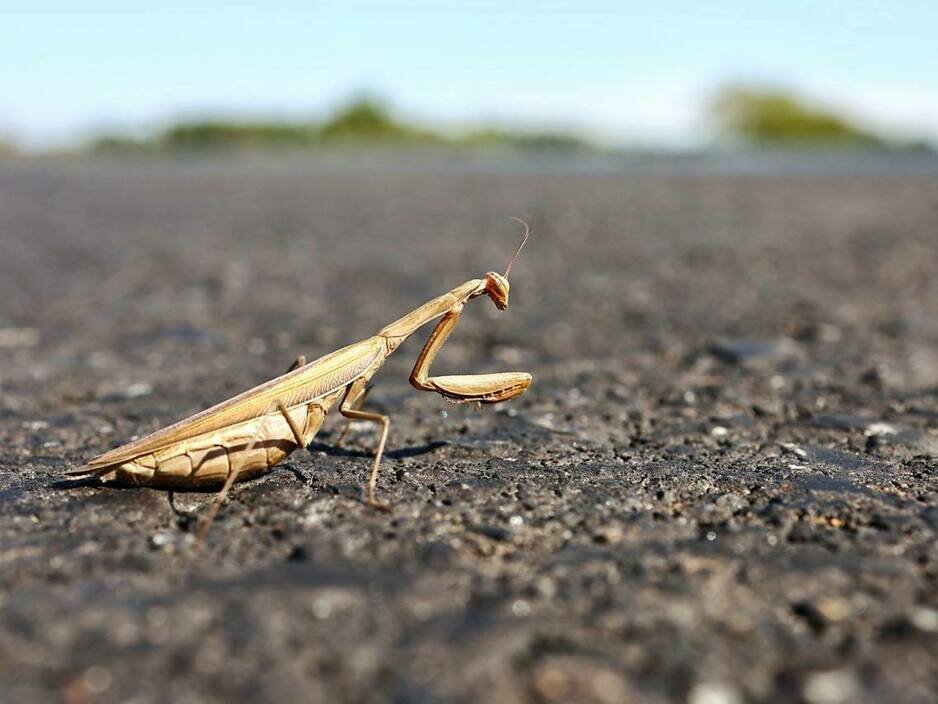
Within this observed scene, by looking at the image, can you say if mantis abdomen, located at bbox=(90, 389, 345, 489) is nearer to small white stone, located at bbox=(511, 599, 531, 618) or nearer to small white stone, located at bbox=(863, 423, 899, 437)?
small white stone, located at bbox=(511, 599, 531, 618)

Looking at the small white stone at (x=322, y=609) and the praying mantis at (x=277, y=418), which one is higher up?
the praying mantis at (x=277, y=418)

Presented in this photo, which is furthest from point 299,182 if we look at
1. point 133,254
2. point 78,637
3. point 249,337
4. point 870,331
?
point 78,637

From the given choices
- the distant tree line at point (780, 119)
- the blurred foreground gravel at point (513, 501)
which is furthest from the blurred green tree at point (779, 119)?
the blurred foreground gravel at point (513, 501)

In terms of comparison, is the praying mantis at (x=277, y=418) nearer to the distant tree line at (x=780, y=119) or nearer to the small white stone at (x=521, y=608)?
the small white stone at (x=521, y=608)

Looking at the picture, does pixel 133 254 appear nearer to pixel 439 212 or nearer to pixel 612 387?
pixel 439 212

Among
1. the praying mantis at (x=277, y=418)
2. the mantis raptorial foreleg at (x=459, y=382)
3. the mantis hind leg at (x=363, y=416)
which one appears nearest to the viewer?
the praying mantis at (x=277, y=418)

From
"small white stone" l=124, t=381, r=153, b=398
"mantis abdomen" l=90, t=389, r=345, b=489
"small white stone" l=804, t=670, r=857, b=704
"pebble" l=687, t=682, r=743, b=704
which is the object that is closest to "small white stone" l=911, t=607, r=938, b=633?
"small white stone" l=804, t=670, r=857, b=704
